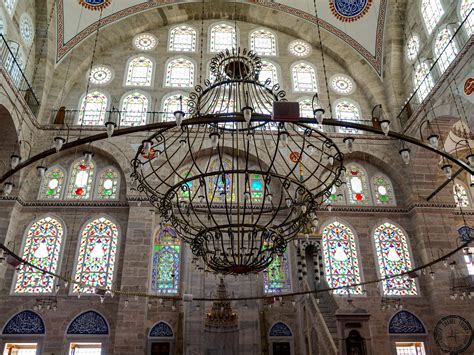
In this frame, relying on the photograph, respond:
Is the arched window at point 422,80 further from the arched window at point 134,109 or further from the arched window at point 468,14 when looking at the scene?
the arched window at point 134,109

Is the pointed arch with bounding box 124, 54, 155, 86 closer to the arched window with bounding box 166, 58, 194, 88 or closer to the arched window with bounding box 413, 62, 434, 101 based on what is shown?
the arched window with bounding box 166, 58, 194, 88

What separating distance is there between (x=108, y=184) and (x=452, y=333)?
325 inches

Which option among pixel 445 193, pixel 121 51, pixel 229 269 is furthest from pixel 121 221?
pixel 445 193

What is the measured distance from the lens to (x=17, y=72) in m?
9.78

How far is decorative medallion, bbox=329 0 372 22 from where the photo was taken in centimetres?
1173

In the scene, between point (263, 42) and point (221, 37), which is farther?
point (263, 42)

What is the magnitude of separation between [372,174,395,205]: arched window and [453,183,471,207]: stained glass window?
2035 millimetres

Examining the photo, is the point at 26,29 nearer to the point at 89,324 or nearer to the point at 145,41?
the point at 145,41

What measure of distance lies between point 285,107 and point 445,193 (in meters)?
8.61

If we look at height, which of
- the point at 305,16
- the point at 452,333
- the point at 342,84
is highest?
the point at 305,16

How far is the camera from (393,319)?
30.6 ft

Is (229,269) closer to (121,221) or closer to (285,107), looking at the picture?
(285,107)

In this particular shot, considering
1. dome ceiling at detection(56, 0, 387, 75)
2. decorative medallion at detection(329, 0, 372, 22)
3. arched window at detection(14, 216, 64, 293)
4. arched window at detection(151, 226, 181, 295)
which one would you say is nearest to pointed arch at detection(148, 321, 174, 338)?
arched window at detection(151, 226, 181, 295)

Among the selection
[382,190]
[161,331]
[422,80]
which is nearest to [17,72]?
[161,331]
